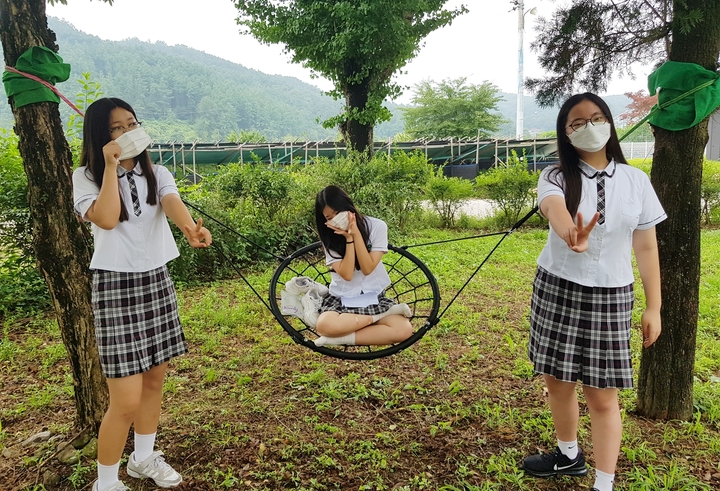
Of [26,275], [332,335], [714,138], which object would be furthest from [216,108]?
[332,335]

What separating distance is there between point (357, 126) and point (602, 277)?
271 inches

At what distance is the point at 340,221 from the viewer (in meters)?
2.17

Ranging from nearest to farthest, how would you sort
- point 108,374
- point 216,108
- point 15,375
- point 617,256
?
point 617,256, point 108,374, point 15,375, point 216,108

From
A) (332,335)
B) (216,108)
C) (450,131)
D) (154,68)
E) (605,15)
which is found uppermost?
(154,68)

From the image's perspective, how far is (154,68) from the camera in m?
43.8

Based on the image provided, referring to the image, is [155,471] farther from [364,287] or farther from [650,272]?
[650,272]

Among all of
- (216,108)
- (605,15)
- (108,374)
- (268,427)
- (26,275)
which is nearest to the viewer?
(108,374)

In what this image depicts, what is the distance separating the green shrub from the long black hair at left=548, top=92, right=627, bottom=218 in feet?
20.1

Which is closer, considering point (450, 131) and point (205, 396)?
point (205, 396)

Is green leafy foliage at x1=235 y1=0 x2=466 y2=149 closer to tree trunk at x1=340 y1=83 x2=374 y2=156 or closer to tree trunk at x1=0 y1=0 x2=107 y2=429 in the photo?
tree trunk at x1=340 y1=83 x2=374 y2=156

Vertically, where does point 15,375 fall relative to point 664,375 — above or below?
below

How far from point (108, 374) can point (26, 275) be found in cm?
333

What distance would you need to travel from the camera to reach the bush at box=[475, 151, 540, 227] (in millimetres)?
7430

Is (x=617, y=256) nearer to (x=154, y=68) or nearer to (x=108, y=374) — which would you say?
(x=108, y=374)
